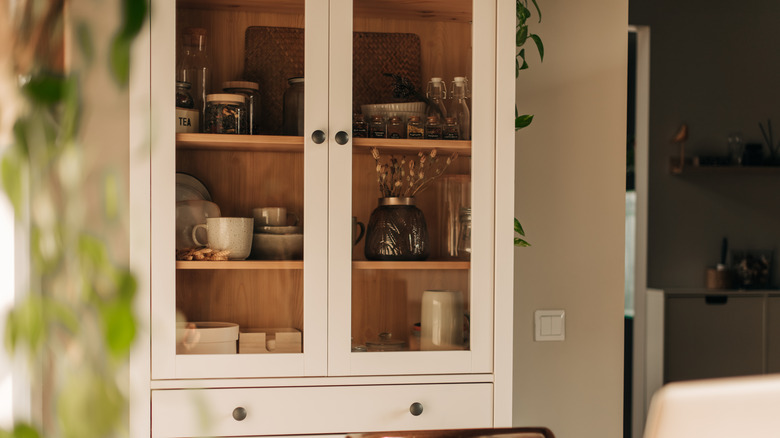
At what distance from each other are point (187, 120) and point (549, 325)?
1.25m

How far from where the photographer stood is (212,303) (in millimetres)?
1563

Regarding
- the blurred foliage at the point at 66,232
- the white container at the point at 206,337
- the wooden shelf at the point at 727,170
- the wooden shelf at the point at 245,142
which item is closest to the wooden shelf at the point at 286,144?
the wooden shelf at the point at 245,142

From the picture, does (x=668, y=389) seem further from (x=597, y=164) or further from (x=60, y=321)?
(x=597, y=164)

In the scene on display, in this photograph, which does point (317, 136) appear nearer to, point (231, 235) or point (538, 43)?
point (231, 235)

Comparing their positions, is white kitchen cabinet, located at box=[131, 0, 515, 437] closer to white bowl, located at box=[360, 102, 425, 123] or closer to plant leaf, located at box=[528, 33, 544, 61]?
white bowl, located at box=[360, 102, 425, 123]

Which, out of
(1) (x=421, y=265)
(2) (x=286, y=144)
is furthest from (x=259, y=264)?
(1) (x=421, y=265)

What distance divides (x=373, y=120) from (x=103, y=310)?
1464 mm

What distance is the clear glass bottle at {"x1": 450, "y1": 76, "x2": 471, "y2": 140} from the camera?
1.64 metres

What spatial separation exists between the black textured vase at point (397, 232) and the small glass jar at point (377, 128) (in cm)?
15

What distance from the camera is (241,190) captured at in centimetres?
160

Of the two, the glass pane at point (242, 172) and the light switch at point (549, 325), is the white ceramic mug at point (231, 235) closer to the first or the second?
the glass pane at point (242, 172)

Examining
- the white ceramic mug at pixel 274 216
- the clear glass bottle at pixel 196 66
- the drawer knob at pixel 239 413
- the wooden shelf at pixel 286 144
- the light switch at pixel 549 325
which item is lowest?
the drawer knob at pixel 239 413

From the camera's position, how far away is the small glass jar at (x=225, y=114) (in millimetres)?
1575

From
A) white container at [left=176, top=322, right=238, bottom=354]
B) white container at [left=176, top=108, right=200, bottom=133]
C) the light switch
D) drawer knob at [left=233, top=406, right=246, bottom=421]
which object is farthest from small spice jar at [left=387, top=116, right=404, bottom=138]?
the light switch
